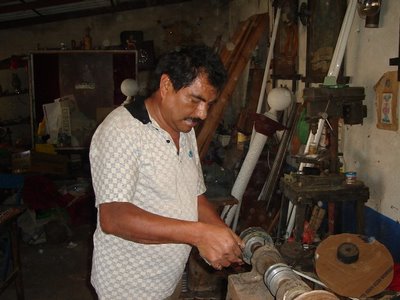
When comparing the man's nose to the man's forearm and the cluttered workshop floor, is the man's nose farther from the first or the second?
the cluttered workshop floor

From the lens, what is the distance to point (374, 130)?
2645 mm

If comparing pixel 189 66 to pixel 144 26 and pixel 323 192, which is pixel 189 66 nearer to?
pixel 323 192

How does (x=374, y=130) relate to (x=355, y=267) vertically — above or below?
above

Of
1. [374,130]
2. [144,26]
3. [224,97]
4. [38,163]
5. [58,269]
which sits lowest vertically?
[58,269]

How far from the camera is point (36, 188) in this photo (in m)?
4.93

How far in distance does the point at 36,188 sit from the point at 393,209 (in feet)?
13.6

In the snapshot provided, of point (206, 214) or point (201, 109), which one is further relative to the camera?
point (206, 214)

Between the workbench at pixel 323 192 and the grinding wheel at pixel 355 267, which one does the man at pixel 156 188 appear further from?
the workbench at pixel 323 192

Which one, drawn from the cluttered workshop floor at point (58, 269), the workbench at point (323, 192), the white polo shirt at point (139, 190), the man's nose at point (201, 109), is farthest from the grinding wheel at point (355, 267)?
the cluttered workshop floor at point (58, 269)

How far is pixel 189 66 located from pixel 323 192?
1.43 metres

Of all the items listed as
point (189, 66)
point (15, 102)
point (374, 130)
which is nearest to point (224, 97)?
point (374, 130)

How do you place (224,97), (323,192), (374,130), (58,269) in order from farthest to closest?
(224,97)
(58,269)
(374,130)
(323,192)

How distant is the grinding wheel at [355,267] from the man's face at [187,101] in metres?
1.05

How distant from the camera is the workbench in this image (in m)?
2.53
